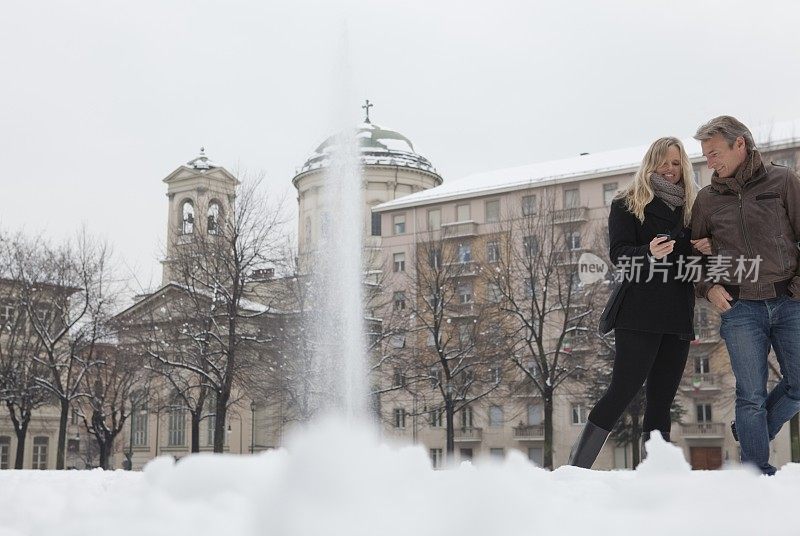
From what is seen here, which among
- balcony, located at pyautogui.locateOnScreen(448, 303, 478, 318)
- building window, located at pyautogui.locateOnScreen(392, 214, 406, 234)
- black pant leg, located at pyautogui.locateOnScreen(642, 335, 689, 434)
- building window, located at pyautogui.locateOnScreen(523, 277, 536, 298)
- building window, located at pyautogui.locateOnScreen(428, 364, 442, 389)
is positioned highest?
building window, located at pyautogui.locateOnScreen(392, 214, 406, 234)

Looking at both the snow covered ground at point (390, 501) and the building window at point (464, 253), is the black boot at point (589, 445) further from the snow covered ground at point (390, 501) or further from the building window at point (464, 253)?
the building window at point (464, 253)

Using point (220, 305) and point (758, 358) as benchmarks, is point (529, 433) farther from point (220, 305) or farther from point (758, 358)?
point (758, 358)

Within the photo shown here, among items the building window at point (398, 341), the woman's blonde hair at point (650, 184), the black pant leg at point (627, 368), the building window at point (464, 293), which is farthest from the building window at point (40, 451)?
the woman's blonde hair at point (650, 184)

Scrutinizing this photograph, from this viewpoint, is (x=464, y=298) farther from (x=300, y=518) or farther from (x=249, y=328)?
(x=300, y=518)

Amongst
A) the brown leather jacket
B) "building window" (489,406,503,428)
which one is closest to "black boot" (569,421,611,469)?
the brown leather jacket

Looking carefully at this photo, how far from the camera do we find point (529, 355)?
3509 centimetres

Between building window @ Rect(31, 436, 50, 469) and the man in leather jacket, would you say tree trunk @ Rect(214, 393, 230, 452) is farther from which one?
building window @ Rect(31, 436, 50, 469)

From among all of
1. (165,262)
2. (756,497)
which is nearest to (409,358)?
(165,262)

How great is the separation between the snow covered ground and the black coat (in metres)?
1.95

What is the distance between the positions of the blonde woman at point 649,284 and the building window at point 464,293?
112 ft

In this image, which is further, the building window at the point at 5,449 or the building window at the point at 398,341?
the building window at the point at 5,449

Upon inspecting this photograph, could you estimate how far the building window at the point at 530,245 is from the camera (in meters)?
36.4

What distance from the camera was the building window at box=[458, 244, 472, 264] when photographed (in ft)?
161

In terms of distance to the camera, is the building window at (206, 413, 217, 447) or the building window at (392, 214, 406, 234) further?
the building window at (392, 214, 406, 234)
